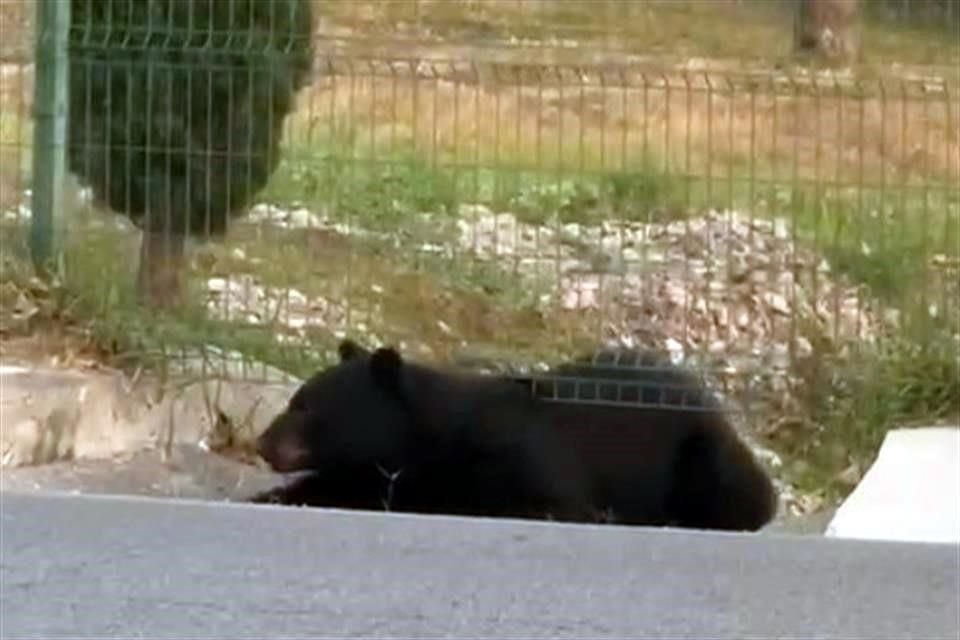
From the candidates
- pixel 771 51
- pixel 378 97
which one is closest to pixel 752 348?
pixel 771 51

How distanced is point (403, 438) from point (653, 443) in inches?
30.3

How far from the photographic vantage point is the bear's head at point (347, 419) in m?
7.35

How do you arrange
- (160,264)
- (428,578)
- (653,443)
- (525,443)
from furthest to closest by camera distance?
(160,264), (653,443), (525,443), (428,578)

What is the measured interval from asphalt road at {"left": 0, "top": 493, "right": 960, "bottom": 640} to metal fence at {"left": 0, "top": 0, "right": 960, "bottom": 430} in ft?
3.28

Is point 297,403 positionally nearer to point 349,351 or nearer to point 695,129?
point 349,351

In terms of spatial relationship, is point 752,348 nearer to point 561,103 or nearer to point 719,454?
point 719,454

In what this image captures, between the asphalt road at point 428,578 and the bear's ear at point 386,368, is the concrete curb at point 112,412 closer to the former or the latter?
the bear's ear at point 386,368

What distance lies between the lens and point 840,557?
618 centimetres

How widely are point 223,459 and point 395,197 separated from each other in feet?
3.22

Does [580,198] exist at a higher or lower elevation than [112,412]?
higher

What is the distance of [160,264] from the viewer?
25.4 feet

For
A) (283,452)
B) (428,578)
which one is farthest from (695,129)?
(428,578)

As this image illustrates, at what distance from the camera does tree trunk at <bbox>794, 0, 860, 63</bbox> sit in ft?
23.5

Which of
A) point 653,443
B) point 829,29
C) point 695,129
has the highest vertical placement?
point 829,29
